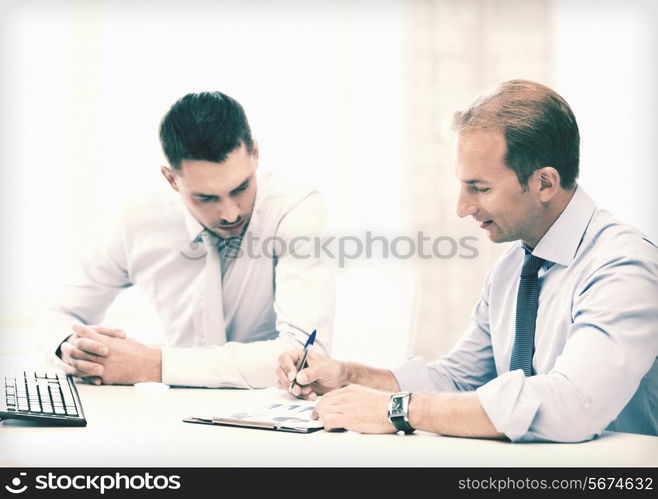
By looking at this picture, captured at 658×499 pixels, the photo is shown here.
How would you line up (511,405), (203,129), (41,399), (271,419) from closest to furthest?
(511,405), (271,419), (41,399), (203,129)

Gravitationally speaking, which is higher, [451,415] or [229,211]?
[229,211]

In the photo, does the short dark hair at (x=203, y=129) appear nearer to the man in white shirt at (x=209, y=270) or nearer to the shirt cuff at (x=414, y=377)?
the man in white shirt at (x=209, y=270)

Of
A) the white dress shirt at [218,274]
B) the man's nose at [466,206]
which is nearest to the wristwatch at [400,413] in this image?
the man's nose at [466,206]

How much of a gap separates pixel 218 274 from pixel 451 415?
1054 mm

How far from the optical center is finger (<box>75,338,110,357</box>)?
69.8 inches

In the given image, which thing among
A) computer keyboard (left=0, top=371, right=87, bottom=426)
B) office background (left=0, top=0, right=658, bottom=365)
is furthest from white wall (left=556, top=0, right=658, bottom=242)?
computer keyboard (left=0, top=371, right=87, bottom=426)

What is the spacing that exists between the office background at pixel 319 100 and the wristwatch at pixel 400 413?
191 cm

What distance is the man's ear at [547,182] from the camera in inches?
59.6

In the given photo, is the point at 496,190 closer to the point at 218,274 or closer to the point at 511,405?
the point at 511,405

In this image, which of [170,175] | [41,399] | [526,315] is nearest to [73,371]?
[41,399]

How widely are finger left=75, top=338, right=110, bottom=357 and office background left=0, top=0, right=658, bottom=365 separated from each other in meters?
1.31

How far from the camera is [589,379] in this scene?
117 centimetres
